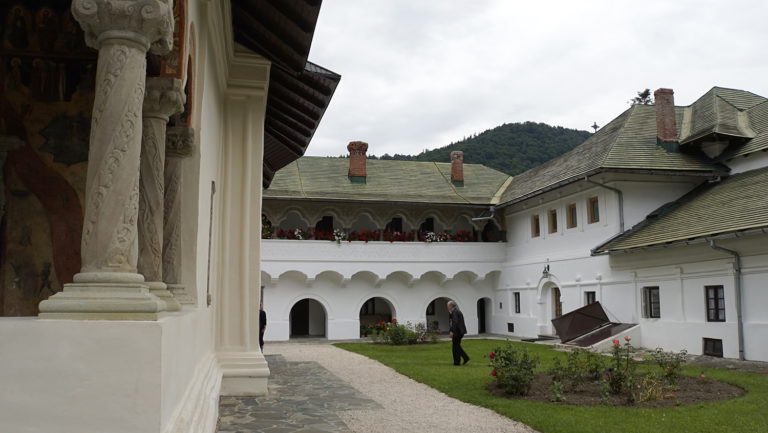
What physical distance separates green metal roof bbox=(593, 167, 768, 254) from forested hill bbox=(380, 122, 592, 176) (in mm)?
29166

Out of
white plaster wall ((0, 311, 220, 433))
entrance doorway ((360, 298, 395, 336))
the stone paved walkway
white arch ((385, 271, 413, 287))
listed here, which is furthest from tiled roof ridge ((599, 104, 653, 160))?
white plaster wall ((0, 311, 220, 433))

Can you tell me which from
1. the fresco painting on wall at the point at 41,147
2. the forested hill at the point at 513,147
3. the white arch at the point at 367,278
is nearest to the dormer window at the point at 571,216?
the white arch at the point at 367,278

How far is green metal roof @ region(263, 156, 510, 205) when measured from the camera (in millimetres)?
26875

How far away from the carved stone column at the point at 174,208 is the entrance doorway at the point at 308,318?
2503 centimetres

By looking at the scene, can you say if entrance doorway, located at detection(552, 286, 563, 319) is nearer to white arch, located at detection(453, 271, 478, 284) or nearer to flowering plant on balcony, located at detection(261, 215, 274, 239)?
white arch, located at detection(453, 271, 478, 284)

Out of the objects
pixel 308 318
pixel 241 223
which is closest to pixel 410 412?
pixel 241 223

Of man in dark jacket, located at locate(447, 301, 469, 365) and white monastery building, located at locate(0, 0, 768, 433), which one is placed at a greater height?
white monastery building, located at locate(0, 0, 768, 433)

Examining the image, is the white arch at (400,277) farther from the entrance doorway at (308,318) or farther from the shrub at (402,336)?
the entrance doorway at (308,318)

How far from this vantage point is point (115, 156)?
2.67 metres

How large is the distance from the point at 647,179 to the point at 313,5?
59.1 feet

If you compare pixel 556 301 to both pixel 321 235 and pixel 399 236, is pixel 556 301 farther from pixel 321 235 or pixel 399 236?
pixel 321 235

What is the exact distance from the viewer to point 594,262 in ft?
70.0

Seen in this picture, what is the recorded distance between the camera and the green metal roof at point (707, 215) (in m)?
15.8

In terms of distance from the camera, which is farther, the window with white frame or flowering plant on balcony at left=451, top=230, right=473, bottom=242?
flowering plant on balcony at left=451, top=230, right=473, bottom=242
